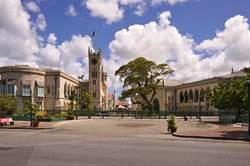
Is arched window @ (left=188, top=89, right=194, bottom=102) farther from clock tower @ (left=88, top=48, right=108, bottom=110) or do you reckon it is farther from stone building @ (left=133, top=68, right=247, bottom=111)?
clock tower @ (left=88, top=48, right=108, bottom=110)

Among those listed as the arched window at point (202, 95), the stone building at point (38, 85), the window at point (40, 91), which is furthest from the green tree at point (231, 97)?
the arched window at point (202, 95)

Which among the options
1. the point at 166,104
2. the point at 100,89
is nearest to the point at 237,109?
the point at 100,89

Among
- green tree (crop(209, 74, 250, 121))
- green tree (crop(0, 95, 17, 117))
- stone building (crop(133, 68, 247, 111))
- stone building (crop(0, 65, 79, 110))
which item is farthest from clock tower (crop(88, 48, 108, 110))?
green tree (crop(209, 74, 250, 121))

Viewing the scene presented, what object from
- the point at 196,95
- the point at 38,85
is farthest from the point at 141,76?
the point at 196,95

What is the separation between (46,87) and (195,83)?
4667 cm

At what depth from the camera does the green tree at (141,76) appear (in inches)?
3196

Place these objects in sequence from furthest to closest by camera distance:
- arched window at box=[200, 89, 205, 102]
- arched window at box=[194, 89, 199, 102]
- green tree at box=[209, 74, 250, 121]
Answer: arched window at box=[194, 89, 199, 102]
arched window at box=[200, 89, 205, 102]
green tree at box=[209, 74, 250, 121]

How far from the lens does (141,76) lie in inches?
3231

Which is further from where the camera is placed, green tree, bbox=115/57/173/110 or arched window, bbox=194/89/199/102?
arched window, bbox=194/89/199/102

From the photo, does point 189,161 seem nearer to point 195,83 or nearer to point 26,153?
point 26,153

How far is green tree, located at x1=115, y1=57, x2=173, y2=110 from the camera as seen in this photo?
81.2 meters

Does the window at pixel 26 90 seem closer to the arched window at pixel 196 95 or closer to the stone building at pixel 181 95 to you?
the stone building at pixel 181 95

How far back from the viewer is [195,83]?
121250 mm

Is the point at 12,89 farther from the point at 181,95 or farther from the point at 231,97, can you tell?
the point at 181,95
